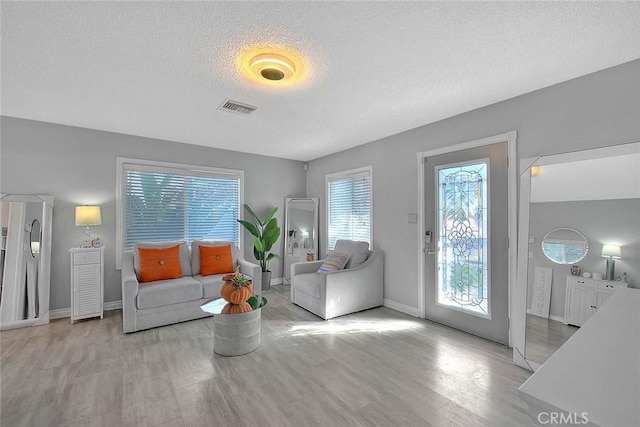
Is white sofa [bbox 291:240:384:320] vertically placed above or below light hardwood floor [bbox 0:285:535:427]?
above

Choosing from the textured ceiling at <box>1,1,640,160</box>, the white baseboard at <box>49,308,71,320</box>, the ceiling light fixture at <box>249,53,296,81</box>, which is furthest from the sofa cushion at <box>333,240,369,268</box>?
the white baseboard at <box>49,308,71,320</box>

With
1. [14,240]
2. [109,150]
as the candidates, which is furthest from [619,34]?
[14,240]

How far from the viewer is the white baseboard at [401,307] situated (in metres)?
3.69

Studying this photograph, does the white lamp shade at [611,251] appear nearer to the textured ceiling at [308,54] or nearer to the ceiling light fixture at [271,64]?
the textured ceiling at [308,54]

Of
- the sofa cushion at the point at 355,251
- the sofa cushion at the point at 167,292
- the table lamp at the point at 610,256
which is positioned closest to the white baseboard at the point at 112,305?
the sofa cushion at the point at 167,292

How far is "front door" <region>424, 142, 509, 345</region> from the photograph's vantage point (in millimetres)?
2879

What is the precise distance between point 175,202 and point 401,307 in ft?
12.6

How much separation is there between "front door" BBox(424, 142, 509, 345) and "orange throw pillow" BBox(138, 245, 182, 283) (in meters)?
3.37

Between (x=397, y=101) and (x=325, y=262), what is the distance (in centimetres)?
245

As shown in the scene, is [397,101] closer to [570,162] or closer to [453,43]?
[453,43]

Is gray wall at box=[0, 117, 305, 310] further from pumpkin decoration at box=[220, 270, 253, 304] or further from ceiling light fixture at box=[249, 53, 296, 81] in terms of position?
ceiling light fixture at box=[249, 53, 296, 81]

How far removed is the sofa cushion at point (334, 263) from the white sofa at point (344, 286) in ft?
0.27

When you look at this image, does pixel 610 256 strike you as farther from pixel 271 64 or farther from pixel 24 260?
pixel 24 260

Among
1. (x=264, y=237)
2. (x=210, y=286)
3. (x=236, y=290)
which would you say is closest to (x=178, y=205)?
(x=264, y=237)
